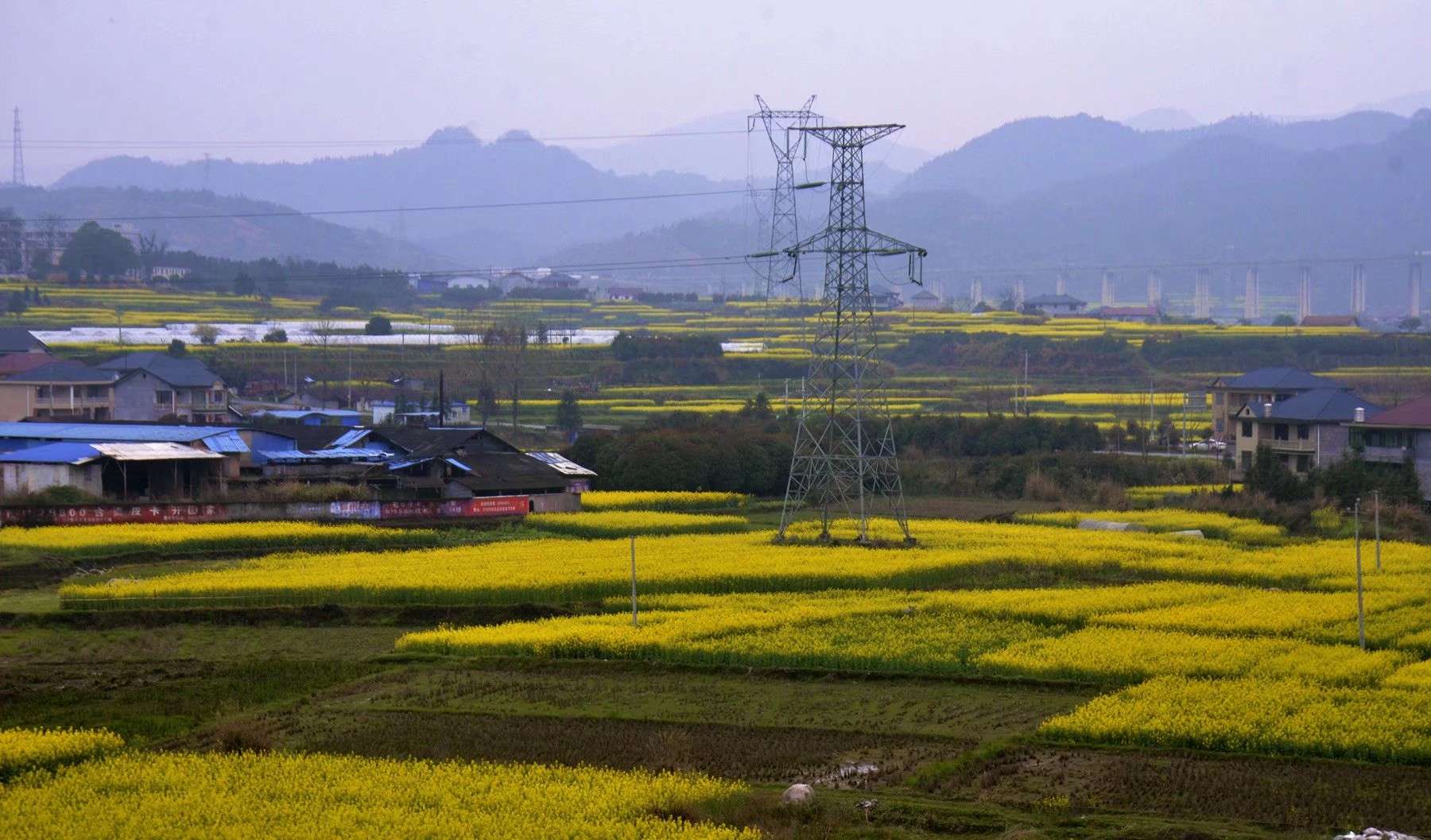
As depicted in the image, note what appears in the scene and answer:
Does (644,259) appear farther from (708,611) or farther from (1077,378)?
(708,611)

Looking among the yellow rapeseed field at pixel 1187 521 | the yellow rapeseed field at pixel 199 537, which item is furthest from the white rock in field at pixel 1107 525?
the yellow rapeseed field at pixel 199 537

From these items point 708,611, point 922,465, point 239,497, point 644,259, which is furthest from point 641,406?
point 644,259

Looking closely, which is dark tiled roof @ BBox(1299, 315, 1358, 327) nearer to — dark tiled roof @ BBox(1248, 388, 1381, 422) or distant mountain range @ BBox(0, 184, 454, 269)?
dark tiled roof @ BBox(1248, 388, 1381, 422)

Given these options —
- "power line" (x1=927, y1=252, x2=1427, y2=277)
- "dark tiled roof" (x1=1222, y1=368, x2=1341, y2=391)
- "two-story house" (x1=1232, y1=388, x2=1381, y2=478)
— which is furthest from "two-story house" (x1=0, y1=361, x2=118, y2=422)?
"power line" (x1=927, y1=252, x2=1427, y2=277)

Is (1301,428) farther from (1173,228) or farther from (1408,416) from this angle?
(1173,228)

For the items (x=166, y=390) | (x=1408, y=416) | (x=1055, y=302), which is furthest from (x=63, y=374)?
(x=1055, y=302)

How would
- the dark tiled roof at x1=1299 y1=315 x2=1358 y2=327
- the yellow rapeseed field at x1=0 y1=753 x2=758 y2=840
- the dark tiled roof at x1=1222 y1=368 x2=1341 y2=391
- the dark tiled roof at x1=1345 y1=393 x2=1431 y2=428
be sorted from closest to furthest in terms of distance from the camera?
the yellow rapeseed field at x1=0 y1=753 x2=758 y2=840
the dark tiled roof at x1=1345 y1=393 x2=1431 y2=428
the dark tiled roof at x1=1222 y1=368 x2=1341 y2=391
the dark tiled roof at x1=1299 y1=315 x2=1358 y2=327
